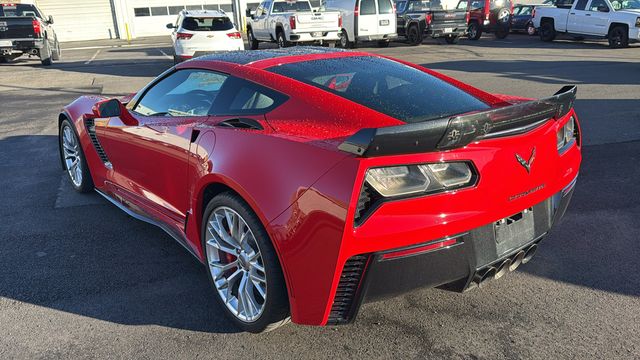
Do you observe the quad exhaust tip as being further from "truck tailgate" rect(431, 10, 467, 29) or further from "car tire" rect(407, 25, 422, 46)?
"car tire" rect(407, 25, 422, 46)

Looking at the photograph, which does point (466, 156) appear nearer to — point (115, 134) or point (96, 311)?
point (96, 311)

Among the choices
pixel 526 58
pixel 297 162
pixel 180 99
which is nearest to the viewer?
pixel 297 162

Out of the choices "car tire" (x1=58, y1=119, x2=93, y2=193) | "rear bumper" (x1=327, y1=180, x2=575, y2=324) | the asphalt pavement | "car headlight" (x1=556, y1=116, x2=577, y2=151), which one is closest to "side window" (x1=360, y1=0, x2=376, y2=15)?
the asphalt pavement

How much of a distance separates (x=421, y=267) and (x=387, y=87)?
120 cm

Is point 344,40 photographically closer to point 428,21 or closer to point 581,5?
point 428,21

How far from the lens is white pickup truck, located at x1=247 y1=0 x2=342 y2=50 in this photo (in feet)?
60.3

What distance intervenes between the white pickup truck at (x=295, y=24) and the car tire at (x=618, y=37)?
9.29m

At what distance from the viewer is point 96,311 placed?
316 centimetres

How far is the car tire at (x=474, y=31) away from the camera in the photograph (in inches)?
950

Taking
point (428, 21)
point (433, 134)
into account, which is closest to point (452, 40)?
point (428, 21)

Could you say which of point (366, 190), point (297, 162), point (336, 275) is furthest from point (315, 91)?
point (336, 275)

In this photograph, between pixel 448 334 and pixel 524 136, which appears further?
pixel 448 334

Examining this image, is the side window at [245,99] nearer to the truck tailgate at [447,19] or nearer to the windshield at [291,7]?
the windshield at [291,7]

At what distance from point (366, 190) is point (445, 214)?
0.37m
